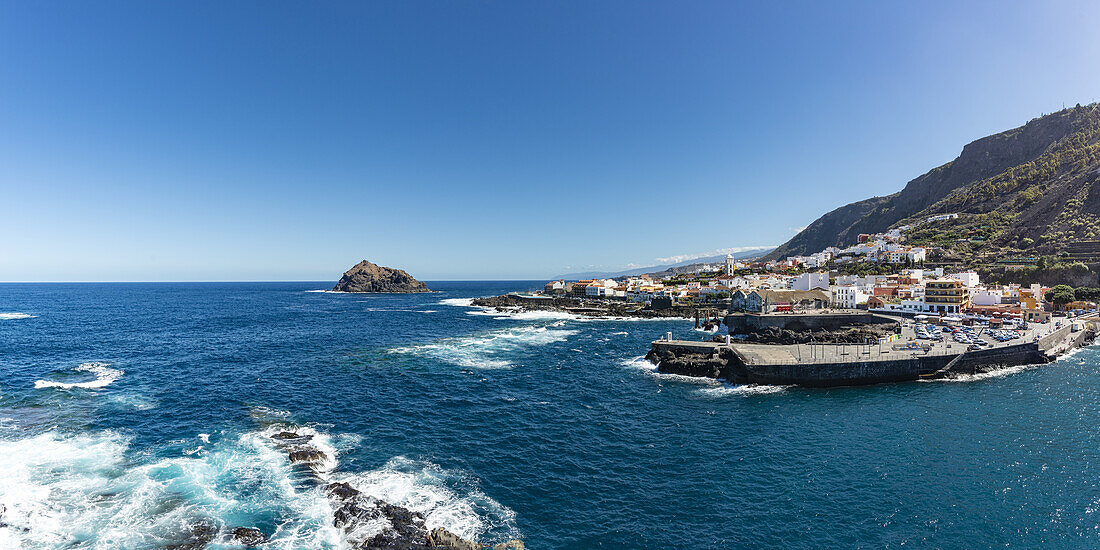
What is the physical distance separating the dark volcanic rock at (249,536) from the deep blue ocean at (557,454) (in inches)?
23.1

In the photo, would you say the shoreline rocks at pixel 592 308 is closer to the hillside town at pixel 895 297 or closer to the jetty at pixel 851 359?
the hillside town at pixel 895 297

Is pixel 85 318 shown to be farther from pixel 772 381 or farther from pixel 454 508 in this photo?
pixel 772 381

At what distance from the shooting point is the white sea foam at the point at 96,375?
35906mm

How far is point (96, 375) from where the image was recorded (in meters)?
39.7

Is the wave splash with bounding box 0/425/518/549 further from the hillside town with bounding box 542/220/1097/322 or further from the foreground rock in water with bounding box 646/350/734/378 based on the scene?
the hillside town with bounding box 542/220/1097/322

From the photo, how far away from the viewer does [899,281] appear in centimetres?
8175

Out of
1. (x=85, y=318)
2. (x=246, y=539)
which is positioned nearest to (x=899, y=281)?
(x=246, y=539)

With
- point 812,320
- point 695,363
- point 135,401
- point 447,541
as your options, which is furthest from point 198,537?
point 812,320

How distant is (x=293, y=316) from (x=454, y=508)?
9212 centimetres

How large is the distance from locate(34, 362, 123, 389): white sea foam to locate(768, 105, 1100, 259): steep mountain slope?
6464 inches

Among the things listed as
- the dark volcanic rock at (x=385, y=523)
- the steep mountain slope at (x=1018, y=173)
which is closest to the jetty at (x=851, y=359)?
the dark volcanic rock at (x=385, y=523)

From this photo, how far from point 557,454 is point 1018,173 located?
195680mm

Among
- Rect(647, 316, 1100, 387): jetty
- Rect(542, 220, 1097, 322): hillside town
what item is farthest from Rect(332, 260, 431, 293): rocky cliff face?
Rect(647, 316, 1100, 387): jetty

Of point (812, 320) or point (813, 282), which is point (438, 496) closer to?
point (812, 320)
